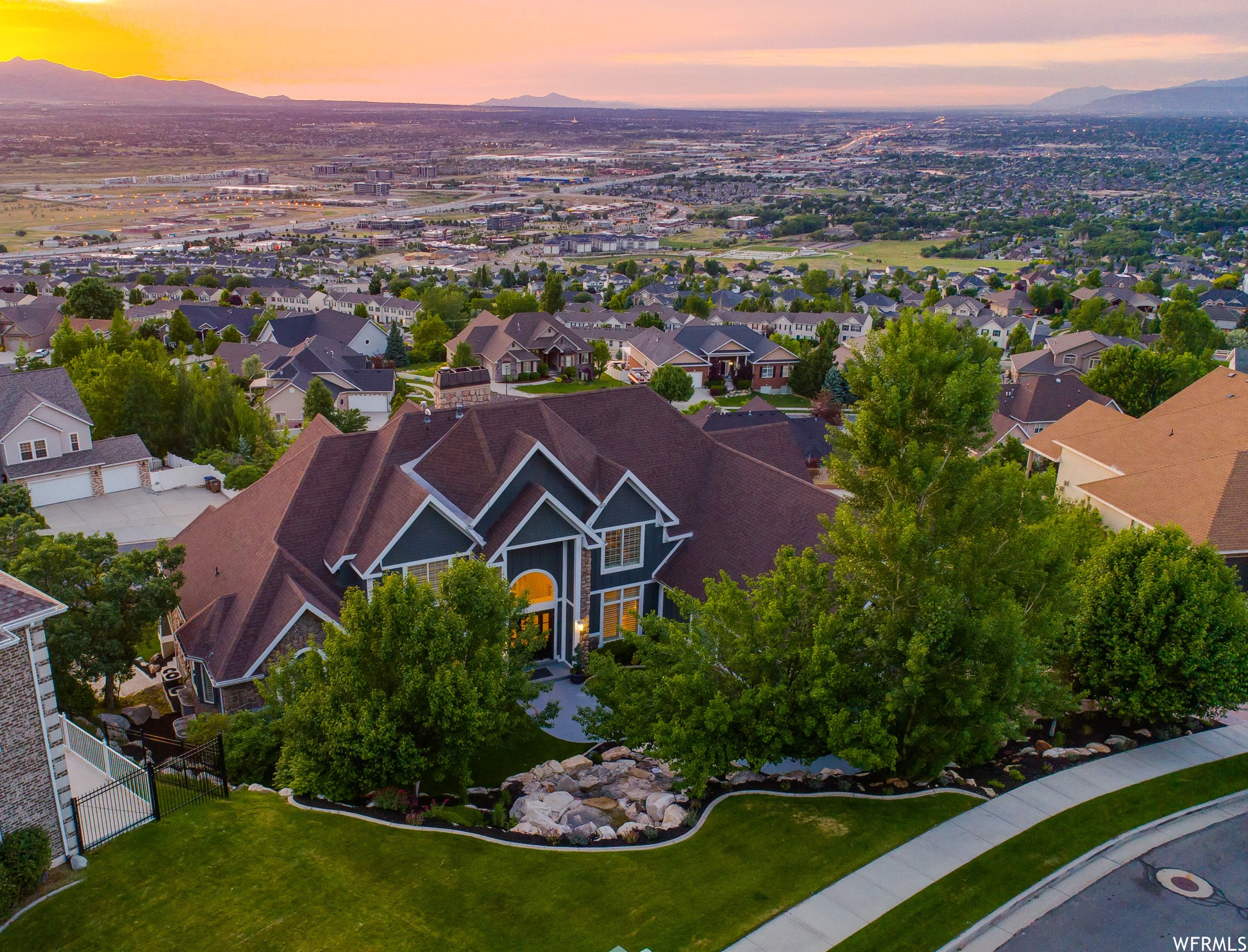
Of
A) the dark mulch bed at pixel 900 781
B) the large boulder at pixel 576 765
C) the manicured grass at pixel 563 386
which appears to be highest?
the dark mulch bed at pixel 900 781

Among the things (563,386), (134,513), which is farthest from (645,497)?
(563,386)

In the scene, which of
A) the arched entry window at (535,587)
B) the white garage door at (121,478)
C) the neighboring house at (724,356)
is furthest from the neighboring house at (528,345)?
the arched entry window at (535,587)

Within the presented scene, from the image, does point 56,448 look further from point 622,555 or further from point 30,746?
point 30,746

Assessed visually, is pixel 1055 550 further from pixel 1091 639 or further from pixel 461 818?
pixel 461 818

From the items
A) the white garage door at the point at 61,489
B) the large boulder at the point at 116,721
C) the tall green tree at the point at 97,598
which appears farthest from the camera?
the white garage door at the point at 61,489

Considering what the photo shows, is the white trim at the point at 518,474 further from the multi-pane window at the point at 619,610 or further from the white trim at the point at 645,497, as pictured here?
the multi-pane window at the point at 619,610
